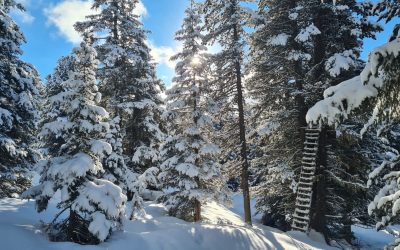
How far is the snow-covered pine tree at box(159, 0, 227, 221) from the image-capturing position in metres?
17.7

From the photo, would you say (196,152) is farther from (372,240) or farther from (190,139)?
(372,240)

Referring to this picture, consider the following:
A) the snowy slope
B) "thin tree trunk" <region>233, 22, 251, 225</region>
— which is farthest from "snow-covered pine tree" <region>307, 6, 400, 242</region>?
"thin tree trunk" <region>233, 22, 251, 225</region>

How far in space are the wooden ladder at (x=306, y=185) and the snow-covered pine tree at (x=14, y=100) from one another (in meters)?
11.7

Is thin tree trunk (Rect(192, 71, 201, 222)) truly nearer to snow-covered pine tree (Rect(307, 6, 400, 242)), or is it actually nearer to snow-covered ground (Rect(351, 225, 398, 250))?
snow-covered ground (Rect(351, 225, 398, 250))

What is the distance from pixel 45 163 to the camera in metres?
10.0

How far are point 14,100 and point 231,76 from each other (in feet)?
37.5

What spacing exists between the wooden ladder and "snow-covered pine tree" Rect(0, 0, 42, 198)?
1171cm

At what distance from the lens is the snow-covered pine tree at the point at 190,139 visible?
17672mm

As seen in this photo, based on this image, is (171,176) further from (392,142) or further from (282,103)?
(392,142)

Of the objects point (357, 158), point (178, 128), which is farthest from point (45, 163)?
point (357, 158)

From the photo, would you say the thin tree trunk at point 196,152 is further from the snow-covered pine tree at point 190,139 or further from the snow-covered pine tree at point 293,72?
the snow-covered pine tree at point 293,72

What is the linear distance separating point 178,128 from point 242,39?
6.40m

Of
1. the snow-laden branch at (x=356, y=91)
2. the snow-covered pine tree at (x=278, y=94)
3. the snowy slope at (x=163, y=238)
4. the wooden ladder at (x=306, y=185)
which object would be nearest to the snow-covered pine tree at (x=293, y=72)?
the snow-covered pine tree at (x=278, y=94)

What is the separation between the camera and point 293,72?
1636 centimetres
